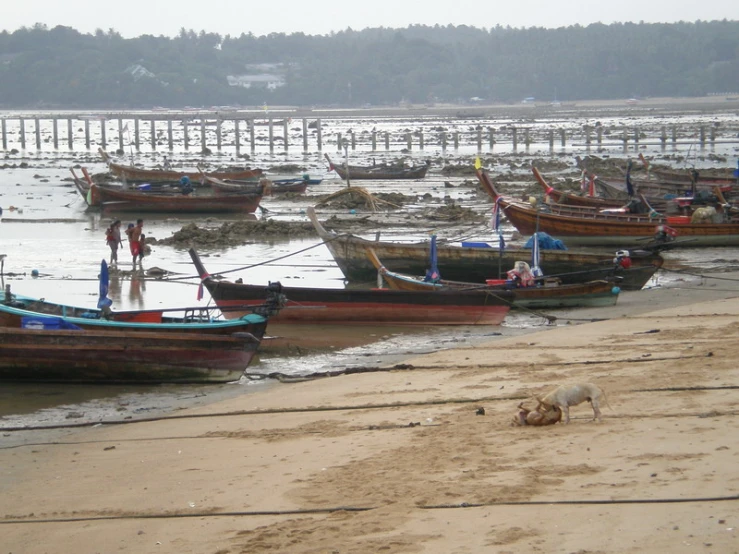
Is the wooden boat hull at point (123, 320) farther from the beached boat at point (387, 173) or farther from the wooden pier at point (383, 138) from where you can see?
the wooden pier at point (383, 138)

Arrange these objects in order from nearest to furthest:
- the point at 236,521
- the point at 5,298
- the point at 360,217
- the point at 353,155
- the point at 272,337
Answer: the point at 236,521 < the point at 5,298 < the point at 272,337 < the point at 360,217 < the point at 353,155

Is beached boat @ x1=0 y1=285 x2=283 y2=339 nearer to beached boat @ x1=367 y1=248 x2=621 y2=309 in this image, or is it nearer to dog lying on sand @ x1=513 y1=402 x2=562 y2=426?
beached boat @ x1=367 y1=248 x2=621 y2=309

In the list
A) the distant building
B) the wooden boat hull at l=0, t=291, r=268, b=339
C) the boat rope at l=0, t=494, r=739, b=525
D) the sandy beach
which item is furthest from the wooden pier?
the distant building

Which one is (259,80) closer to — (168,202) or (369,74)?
(369,74)

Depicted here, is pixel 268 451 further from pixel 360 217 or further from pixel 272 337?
pixel 360 217

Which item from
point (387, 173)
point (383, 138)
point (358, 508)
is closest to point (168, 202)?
point (387, 173)

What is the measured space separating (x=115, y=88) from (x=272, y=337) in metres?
155

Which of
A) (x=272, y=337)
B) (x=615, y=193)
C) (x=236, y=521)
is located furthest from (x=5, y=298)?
(x=615, y=193)

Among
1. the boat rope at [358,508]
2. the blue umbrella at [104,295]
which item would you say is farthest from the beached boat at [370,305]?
the boat rope at [358,508]

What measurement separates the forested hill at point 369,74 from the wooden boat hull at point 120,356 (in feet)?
508

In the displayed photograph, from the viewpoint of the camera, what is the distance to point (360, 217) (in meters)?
32.6

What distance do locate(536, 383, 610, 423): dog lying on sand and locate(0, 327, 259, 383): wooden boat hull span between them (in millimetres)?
5820

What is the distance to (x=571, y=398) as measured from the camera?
900cm

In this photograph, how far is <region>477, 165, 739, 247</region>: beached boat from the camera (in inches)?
1008
